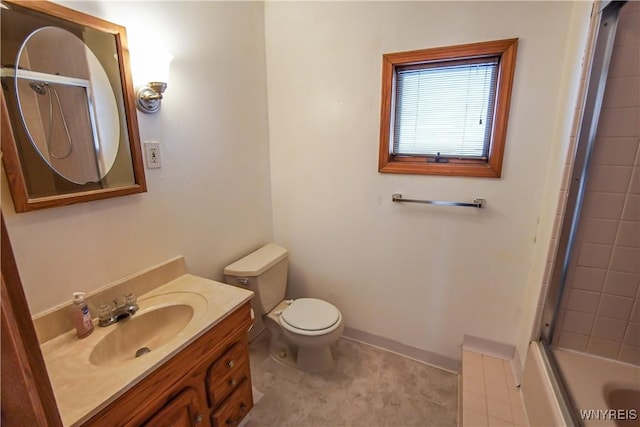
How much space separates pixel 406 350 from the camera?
6.74 ft

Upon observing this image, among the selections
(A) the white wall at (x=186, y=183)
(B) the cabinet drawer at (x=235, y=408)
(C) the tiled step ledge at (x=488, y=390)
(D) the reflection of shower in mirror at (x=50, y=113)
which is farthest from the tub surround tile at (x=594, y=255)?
(D) the reflection of shower in mirror at (x=50, y=113)

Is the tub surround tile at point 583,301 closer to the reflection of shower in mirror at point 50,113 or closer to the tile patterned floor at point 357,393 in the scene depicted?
the tile patterned floor at point 357,393

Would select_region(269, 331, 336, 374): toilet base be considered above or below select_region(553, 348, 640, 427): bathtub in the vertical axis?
below

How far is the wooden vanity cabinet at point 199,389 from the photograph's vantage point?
94 centimetres

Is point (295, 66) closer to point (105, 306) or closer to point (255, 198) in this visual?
point (255, 198)

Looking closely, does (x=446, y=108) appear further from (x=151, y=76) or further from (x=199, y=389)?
(x=199, y=389)

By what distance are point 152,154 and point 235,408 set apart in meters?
1.22

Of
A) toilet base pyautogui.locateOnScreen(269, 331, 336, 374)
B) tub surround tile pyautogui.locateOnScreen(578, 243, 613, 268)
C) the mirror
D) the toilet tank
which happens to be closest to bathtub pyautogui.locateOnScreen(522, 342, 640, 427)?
tub surround tile pyautogui.locateOnScreen(578, 243, 613, 268)

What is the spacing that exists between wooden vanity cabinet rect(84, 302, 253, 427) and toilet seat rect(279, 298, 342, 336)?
0.39 meters

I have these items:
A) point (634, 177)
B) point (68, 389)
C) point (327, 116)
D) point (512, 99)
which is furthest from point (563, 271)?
point (68, 389)

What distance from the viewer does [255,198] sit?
2084 millimetres

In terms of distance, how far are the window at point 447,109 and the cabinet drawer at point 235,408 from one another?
4.49ft

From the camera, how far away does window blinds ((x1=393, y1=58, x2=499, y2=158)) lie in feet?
5.19

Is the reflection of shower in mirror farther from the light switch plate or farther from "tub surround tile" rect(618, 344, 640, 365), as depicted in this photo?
"tub surround tile" rect(618, 344, 640, 365)
